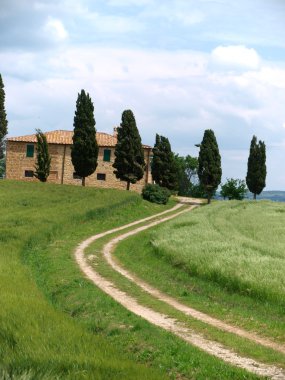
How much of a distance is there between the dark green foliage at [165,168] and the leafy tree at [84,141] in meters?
11.1

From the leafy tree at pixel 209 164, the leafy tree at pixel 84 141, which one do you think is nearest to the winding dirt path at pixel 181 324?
the leafy tree at pixel 84 141

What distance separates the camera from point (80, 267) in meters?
28.6

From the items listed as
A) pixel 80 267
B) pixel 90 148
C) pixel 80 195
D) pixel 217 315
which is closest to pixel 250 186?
pixel 90 148

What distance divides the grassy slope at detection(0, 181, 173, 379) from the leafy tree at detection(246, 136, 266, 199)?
34416 mm

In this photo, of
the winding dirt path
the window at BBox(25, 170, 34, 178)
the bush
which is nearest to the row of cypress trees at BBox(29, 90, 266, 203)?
the bush

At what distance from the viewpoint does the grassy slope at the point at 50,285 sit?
1053cm

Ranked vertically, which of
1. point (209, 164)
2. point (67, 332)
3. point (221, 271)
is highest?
point (209, 164)

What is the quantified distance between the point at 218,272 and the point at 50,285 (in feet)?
23.5

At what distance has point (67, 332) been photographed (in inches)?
533

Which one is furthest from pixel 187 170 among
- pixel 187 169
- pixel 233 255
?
pixel 233 255

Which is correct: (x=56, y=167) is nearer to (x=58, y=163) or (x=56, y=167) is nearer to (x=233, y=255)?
(x=58, y=163)

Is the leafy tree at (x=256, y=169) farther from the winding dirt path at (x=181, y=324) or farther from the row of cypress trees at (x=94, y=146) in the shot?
the winding dirt path at (x=181, y=324)

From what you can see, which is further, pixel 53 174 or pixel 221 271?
pixel 53 174

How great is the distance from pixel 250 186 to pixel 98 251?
64.1 metres
